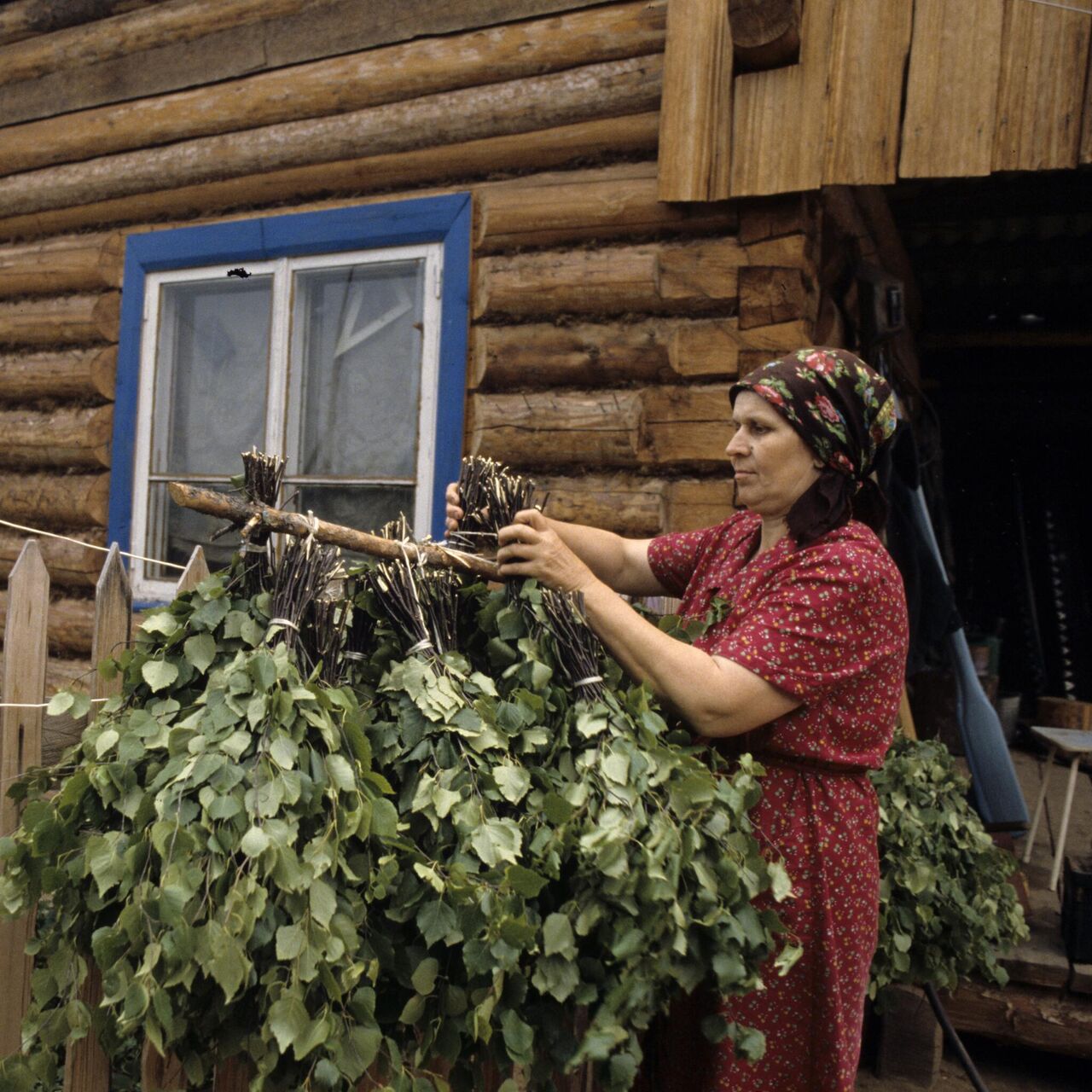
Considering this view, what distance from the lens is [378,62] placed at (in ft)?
14.1

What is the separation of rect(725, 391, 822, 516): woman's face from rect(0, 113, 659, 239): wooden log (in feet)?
7.20

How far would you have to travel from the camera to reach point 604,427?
3820 millimetres

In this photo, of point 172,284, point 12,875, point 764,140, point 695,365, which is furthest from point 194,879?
point 172,284

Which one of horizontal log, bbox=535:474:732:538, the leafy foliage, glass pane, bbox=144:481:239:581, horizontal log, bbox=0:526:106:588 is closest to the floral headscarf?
the leafy foliage

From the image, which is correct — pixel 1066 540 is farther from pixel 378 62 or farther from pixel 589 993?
pixel 589 993

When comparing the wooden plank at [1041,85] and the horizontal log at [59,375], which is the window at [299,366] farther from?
the wooden plank at [1041,85]

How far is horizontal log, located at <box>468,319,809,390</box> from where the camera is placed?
11.8 ft

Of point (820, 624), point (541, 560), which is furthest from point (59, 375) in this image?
point (820, 624)

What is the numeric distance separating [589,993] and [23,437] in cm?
462

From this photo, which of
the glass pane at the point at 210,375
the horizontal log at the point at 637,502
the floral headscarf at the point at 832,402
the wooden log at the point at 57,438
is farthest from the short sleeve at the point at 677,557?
the wooden log at the point at 57,438

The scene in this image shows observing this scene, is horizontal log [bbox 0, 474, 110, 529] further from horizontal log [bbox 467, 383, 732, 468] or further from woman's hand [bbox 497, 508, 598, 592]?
woman's hand [bbox 497, 508, 598, 592]

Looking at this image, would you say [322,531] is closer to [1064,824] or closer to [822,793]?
[822,793]

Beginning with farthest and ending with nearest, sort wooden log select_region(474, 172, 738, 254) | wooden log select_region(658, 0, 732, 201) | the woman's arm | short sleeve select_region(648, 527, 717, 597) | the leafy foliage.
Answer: wooden log select_region(474, 172, 738, 254) < wooden log select_region(658, 0, 732, 201) < the leafy foliage < short sleeve select_region(648, 527, 717, 597) < the woman's arm

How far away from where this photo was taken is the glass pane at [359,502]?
4289mm
